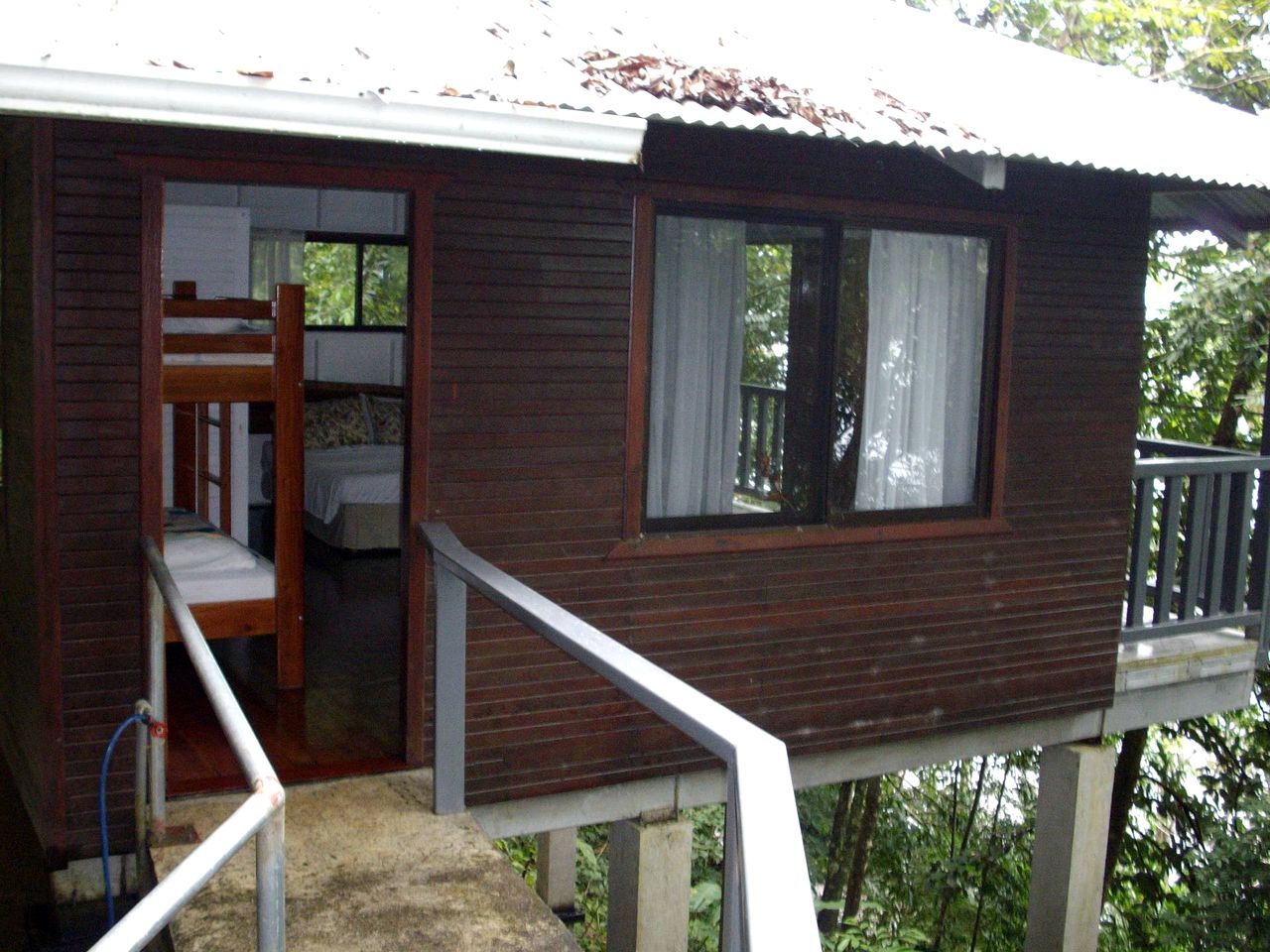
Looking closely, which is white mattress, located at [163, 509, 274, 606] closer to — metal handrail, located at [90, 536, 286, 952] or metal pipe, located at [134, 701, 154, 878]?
metal pipe, located at [134, 701, 154, 878]

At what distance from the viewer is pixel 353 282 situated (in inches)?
414

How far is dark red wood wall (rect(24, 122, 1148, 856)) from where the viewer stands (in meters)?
4.09

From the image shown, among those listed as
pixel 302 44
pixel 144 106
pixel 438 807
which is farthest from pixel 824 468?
pixel 144 106

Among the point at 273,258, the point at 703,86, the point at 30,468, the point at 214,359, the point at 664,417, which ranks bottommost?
the point at 30,468

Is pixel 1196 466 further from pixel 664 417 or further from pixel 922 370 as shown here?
pixel 664 417

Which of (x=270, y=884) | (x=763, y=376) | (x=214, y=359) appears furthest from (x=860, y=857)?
(x=270, y=884)

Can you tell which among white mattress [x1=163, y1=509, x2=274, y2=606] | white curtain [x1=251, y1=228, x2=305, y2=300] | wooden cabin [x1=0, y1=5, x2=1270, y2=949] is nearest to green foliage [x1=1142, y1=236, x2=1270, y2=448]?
wooden cabin [x1=0, y1=5, x2=1270, y2=949]

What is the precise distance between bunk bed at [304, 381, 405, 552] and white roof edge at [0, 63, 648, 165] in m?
3.78

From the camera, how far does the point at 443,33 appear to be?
4.07 metres

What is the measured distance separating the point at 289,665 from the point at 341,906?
6.62ft

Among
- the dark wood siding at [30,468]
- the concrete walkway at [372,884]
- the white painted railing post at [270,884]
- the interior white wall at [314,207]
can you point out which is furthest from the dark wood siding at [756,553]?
the interior white wall at [314,207]

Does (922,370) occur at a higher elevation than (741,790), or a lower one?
higher

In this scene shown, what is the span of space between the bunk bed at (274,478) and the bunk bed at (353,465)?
1568 mm

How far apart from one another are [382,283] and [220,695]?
8223 mm
